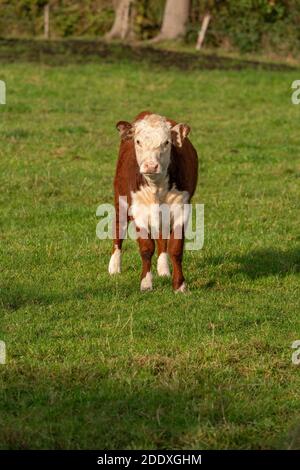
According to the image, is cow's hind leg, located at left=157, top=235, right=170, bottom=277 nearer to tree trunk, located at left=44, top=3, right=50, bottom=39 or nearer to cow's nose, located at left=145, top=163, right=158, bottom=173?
cow's nose, located at left=145, top=163, right=158, bottom=173

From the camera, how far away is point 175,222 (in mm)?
10555

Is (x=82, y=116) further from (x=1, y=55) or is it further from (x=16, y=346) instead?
(x=16, y=346)

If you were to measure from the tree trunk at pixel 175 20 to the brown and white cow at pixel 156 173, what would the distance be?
112ft

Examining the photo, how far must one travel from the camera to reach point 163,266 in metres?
11.2

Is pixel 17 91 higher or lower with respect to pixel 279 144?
higher

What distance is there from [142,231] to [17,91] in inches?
645

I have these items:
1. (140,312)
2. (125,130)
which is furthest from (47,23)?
(140,312)

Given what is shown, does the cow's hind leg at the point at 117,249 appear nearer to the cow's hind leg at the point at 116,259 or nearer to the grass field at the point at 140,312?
the cow's hind leg at the point at 116,259

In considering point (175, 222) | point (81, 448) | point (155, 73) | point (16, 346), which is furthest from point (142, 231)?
point (155, 73)

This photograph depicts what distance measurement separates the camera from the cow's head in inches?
392

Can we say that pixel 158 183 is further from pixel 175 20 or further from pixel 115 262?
pixel 175 20

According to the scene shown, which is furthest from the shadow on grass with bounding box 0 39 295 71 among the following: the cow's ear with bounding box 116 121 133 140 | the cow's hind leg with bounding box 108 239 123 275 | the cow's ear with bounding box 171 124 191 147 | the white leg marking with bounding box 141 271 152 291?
the white leg marking with bounding box 141 271 152 291

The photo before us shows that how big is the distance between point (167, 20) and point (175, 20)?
39 cm

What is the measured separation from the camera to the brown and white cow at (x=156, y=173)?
1008 cm
